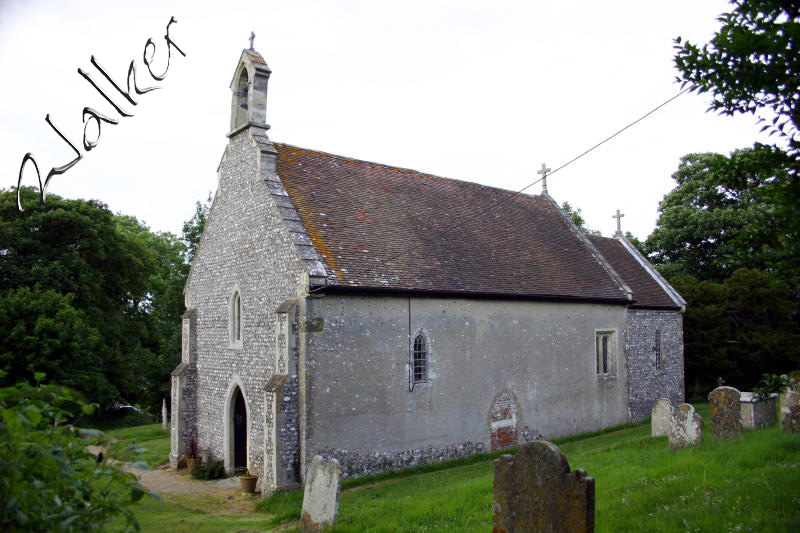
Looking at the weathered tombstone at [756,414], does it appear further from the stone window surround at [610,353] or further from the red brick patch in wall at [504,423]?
the stone window surround at [610,353]

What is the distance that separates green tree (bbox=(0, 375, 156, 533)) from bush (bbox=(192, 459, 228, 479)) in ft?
41.0

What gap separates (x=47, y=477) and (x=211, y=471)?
13.0 metres

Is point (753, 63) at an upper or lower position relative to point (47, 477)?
upper

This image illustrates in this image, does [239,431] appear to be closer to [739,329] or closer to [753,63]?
[753,63]

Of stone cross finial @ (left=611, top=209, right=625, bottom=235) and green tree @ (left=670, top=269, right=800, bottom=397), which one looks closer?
green tree @ (left=670, top=269, right=800, bottom=397)

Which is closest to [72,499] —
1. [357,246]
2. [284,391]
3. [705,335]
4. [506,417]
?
[284,391]

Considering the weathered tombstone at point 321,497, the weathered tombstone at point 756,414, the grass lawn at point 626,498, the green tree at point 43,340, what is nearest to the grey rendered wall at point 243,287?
the grass lawn at point 626,498

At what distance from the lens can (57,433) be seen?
146 inches

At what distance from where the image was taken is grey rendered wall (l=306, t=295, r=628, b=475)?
14000mm

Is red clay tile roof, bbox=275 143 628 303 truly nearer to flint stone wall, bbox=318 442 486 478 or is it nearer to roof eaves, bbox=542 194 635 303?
roof eaves, bbox=542 194 635 303


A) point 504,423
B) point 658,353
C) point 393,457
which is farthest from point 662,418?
point 658,353

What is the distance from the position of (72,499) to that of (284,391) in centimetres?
951

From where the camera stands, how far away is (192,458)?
16766 millimetres

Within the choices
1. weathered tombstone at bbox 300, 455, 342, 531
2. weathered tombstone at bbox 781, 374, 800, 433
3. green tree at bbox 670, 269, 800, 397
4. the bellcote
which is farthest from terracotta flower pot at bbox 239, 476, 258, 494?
green tree at bbox 670, 269, 800, 397
